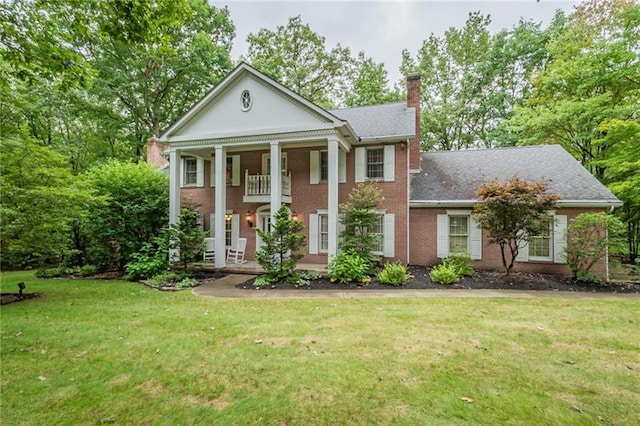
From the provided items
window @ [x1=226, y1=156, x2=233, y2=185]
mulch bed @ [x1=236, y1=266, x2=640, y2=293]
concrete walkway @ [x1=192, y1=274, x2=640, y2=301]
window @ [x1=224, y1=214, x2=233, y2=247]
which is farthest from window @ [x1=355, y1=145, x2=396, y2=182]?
window @ [x1=224, y1=214, x2=233, y2=247]

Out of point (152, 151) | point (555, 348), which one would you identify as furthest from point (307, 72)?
point (555, 348)

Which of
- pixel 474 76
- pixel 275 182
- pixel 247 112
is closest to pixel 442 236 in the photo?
pixel 275 182

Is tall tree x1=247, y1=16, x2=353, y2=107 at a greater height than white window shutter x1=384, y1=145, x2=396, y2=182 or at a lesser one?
greater

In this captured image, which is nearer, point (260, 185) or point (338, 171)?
point (338, 171)

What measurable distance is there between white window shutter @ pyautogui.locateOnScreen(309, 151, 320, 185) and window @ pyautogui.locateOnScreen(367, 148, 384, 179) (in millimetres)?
2232

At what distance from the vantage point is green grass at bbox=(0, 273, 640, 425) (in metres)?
3.04

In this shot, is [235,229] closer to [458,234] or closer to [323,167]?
[323,167]

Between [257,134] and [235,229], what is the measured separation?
5.01m

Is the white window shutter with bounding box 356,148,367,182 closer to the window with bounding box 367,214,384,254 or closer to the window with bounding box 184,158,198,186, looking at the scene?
the window with bounding box 367,214,384,254

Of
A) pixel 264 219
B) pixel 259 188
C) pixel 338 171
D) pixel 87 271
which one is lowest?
pixel 87 271

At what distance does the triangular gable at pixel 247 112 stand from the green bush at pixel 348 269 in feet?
16.3

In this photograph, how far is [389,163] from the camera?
41.1 ft

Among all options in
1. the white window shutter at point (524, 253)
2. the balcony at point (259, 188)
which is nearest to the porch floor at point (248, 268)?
the balcony at point (259, 188)

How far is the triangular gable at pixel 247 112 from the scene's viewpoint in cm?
1154
